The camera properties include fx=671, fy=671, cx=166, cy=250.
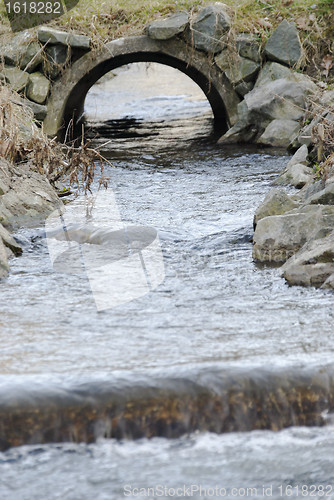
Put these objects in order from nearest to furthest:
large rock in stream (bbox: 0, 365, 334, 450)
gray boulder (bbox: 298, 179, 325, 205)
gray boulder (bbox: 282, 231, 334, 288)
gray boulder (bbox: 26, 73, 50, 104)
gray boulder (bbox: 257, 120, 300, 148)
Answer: large rock in stream (bbox: 0, 365, 334, 450), gray boulder (bbox: 282, 231, 334, 288), gray boulder (bbox: 298, 179, 325, 205), gray boulder (bbox: 257, 120, 300, 148), gray boulder (bbox: 26, 73, 50, 104)

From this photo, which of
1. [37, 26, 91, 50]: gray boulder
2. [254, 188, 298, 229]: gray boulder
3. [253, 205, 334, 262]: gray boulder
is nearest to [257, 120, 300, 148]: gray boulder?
[37, 26, 91, 50]: gray boulder

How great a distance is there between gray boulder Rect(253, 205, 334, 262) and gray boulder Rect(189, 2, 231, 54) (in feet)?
21.1

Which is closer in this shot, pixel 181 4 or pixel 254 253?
pixel 254 253

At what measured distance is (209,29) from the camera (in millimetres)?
11391

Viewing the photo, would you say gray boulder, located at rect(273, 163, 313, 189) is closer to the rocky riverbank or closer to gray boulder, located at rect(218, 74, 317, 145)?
the rocky riverbank

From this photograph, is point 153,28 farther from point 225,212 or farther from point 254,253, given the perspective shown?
point 254,253

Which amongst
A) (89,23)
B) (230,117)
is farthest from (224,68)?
(89,23)

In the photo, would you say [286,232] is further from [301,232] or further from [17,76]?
[17,76]

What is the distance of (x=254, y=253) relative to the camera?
18.4ft

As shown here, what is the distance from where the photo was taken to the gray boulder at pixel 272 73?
1114cm

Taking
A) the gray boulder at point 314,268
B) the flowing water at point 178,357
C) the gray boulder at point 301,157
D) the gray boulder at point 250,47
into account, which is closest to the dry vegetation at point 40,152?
the flowing water at point 178,357

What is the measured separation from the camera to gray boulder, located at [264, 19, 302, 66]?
1122 centimetres

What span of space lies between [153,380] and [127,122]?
37.5 feet

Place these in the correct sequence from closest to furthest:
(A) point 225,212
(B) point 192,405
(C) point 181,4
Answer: (B) point 192,405 < (A) point 225,212 < (C) point 181,4
